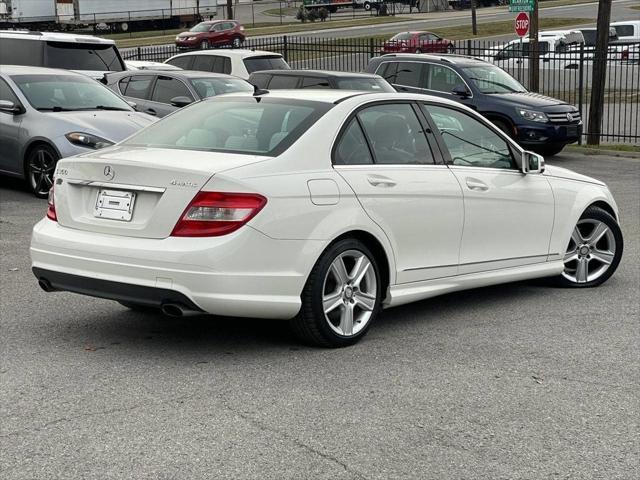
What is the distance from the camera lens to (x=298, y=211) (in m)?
6.16

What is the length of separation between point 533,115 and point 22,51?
344 inches

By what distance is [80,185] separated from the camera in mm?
6492

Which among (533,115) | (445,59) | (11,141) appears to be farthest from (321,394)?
(445,59)

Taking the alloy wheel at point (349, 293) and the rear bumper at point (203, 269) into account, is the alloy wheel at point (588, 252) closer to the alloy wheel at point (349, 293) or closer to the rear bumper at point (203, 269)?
the alloy wheel at point (349, 293)

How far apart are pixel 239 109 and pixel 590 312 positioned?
285 cm

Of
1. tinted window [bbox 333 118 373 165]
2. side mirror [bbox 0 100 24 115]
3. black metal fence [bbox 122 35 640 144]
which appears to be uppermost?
tinted window [bbox 333 118 373 165]

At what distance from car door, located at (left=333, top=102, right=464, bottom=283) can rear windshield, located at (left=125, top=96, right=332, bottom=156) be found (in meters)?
0.30

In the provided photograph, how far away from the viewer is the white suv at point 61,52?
18.7 m

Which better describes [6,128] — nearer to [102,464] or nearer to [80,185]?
[80,185]

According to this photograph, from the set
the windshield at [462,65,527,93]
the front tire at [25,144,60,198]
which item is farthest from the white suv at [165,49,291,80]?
the front tire at [25,144,60,198]

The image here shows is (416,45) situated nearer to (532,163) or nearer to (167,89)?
(167,89)

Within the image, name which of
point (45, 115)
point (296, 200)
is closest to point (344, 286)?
point (296, 200)

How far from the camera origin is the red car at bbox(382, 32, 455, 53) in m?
35.3

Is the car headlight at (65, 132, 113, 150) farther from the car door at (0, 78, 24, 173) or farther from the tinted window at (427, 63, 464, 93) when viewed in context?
the tinted window at (427, 63, 464, 93)
